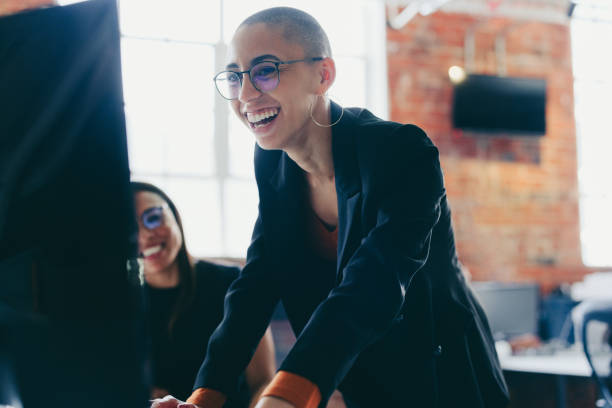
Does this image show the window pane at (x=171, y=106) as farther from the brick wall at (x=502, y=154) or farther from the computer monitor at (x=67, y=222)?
the computer monitor at (x=67, y=222)

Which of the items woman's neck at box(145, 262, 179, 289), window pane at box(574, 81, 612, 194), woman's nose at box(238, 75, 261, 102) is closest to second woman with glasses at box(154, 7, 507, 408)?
woman's nose at box(238, 75, 261, 102)

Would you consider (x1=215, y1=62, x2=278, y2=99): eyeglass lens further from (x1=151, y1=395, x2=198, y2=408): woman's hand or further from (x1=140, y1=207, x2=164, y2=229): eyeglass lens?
(x1=140, y1=207, x2=164, y2=229): eyeglass lens

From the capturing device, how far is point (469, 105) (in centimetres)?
500

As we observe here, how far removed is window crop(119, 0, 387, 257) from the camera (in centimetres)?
458

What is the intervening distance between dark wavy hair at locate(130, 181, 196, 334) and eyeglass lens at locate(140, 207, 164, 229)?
0.06 m

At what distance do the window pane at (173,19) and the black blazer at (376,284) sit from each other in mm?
3822

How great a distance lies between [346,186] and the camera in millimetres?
1061

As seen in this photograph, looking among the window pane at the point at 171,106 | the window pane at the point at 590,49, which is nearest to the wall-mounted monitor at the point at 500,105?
the window pane at the point at 590,49

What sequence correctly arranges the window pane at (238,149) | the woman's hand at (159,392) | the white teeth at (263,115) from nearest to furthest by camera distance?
1. the white teeth at (263,115)
2. the woman's hand at (159,392)
3. the window pane at (238,149)

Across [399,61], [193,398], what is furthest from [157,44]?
[193,398]

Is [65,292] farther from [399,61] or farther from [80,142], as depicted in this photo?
[399,61]

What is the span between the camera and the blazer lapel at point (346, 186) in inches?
40.5

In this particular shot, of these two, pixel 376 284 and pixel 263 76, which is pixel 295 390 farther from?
pixel 263 76

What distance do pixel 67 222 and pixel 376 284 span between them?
0.44 m
